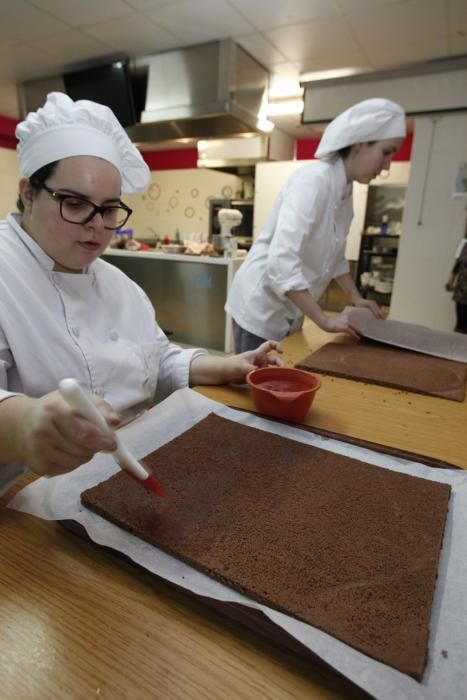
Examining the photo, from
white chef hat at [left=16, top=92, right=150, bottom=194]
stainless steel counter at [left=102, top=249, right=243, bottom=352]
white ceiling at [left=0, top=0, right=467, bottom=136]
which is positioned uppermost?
white ceiling at [left=0, top=0, right=467, bottom=136]

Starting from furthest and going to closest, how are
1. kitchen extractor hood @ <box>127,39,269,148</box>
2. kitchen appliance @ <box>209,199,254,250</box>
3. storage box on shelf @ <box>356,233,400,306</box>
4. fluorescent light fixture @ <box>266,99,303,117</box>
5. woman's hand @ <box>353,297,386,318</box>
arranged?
kitchen appliance @ <box>209,199,254,250</box> → storage box on shelf @ <box>356,233,400,306</box> → fluorescent light fixture @ <box>266,99,303,117</box> → kitchen extractor hood @ <box>127,39,269,148</box> → woman's hand @ <box>353,297,386,318</box>

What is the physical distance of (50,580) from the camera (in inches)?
19.9

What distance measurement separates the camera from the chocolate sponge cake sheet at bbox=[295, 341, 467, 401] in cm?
118

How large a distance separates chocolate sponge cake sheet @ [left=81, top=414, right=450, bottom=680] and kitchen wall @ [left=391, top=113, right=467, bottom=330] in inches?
143

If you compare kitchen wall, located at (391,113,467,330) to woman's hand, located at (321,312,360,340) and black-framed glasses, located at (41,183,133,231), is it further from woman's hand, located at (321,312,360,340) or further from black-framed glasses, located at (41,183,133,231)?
black-framed glasses, located at (41,183,133,231)

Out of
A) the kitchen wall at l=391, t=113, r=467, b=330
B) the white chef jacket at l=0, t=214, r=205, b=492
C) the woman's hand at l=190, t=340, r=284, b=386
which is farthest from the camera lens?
the kitchen wall at l=391, t=113, r=467, b=330

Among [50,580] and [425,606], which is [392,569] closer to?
[425,606]

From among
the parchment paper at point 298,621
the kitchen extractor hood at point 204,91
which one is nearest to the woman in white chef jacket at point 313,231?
the parchment paper at point 298,621

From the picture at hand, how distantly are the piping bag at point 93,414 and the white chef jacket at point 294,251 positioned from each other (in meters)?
1.09

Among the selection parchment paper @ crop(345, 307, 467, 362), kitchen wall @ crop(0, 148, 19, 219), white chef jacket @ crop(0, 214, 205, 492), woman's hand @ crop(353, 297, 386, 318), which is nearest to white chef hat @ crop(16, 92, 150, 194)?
white chef jacket @ crop(0, 214, 205, 492)

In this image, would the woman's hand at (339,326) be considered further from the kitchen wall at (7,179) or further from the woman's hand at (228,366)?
the kitchen wall at (7,179)

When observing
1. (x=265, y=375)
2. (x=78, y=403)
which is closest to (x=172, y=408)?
(x=265, y=375)

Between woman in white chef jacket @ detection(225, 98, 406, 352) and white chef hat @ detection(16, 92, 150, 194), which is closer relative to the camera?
white chef hat @ detection(16, 92, 150, 194)

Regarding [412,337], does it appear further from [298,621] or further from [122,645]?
[122,645]
